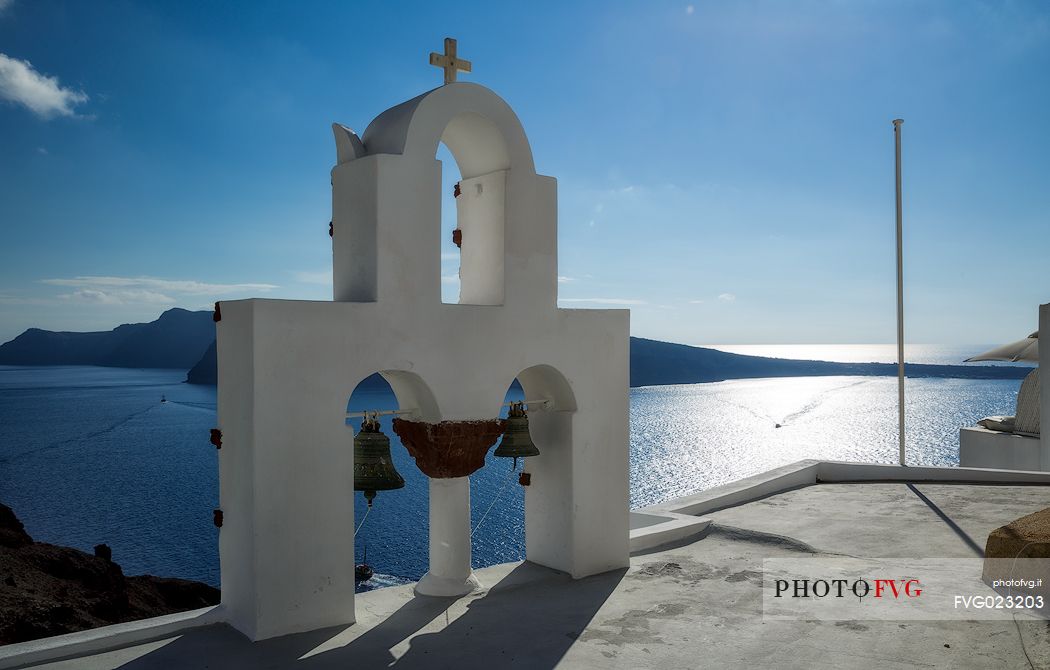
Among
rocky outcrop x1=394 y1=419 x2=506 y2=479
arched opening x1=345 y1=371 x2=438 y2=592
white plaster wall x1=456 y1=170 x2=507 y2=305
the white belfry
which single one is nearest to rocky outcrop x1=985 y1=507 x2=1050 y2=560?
the white belfry

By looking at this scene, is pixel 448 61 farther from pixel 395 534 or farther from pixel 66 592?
pixel 395 534

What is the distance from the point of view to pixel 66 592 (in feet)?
41.3

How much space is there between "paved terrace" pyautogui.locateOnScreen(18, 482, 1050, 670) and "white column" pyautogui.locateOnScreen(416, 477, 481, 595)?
0.61 ft

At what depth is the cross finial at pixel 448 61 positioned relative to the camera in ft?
21.8

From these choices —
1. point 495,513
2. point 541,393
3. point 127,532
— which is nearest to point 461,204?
point 541,393

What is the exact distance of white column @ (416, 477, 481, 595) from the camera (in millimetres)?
6738

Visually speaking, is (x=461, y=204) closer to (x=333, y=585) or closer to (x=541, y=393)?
(x=541, y=393)

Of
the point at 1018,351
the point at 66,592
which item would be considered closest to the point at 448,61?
the point at 66,592

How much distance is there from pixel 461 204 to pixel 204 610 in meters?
4.02

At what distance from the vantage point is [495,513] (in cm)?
3997

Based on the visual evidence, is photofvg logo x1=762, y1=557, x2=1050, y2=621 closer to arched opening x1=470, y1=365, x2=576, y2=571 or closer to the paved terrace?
the paved terrace

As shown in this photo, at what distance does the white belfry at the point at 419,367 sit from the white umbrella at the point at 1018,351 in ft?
45.2

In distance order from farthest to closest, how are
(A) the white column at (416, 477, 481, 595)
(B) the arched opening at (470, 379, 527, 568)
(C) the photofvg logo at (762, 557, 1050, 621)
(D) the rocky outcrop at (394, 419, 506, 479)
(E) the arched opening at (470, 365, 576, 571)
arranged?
(B) the arched opening at (470, 379, 527, 568) → (E) the arched opening at (470, 365, 576, 571) → (A) the white column at (416, 477, 481, 595) → (D) the rocky outcrop at (394, 419, 506, 479) → (C) the photofvg logo at (762, 557, 1050, 621)

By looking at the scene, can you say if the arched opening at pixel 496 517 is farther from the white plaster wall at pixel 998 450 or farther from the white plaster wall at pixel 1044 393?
the white plaster wall at pixel 1044 393
